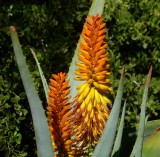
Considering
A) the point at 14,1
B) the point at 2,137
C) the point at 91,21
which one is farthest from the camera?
the point at 14,1

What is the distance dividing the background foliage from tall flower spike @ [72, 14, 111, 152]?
0.84 metres

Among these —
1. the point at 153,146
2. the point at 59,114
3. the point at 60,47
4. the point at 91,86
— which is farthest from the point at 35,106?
the point at 60,47

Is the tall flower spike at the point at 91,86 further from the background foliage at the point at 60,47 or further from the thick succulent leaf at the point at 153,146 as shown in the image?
the background foliage at the point at 60,47

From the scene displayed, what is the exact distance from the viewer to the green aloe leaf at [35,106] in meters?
1.24

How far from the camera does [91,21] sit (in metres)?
1.53

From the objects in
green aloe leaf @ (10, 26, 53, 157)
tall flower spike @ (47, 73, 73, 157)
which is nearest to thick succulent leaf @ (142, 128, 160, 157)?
tall flower spike @ (47, 73, 73, 157)

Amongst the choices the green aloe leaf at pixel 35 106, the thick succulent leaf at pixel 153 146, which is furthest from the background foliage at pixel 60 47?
the green aloe leaf at pixel 35 106

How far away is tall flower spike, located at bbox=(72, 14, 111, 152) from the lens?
1.50 metres

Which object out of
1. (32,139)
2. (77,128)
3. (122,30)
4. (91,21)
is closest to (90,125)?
(77,128)

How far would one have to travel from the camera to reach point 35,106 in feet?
4.29

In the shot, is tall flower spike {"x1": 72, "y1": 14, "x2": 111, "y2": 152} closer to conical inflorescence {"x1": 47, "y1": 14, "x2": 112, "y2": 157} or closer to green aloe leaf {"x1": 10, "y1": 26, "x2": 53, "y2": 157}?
conical inflorescence {"x1": 47, "y1": 14, "x2": 112, "y2": 157}

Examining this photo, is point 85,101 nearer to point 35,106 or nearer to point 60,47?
point 35,106

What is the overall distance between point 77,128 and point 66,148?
83 millimetres

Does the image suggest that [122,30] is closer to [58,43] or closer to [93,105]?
[58,43]
